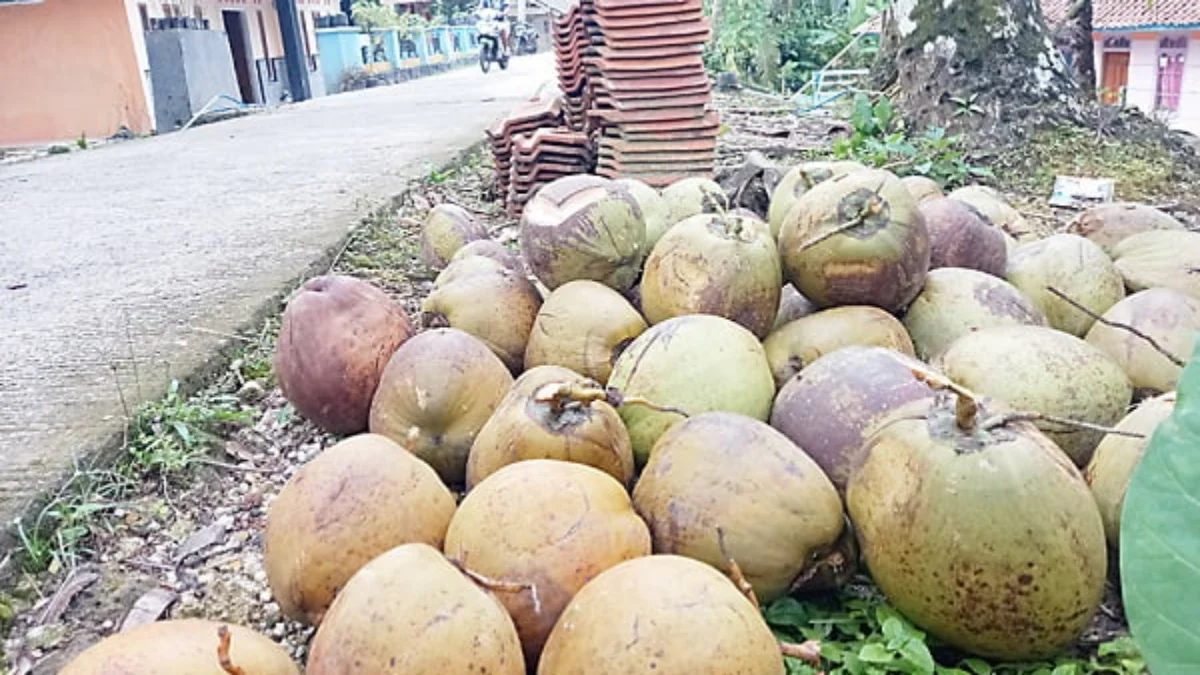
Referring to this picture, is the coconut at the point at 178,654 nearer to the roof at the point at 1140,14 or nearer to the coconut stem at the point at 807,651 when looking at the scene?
the coconut stem at the point at 807,651

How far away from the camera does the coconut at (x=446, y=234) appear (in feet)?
10.8

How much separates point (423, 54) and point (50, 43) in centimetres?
1864

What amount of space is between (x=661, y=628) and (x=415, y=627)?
0.30 m

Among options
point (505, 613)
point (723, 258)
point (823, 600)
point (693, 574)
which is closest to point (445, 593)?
point (505, 613)

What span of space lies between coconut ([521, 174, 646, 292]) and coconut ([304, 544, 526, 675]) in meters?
1.24

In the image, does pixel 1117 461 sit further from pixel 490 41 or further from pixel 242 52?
pixel 490 41

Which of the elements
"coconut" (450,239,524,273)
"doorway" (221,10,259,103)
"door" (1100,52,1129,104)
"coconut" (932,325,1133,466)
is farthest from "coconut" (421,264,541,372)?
"door" (1100,52,1129,104)

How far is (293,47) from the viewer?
19.7 metres

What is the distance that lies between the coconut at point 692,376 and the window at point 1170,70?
67.3 ft

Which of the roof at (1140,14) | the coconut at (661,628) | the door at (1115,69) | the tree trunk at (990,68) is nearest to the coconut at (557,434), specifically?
the coconut at (661,628)

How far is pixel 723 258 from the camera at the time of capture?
2.08 metres

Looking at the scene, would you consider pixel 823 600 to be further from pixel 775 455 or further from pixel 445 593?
pixel 445 593

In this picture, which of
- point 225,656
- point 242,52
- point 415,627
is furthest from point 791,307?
point 242,52

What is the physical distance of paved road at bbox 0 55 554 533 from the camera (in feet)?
8.35
